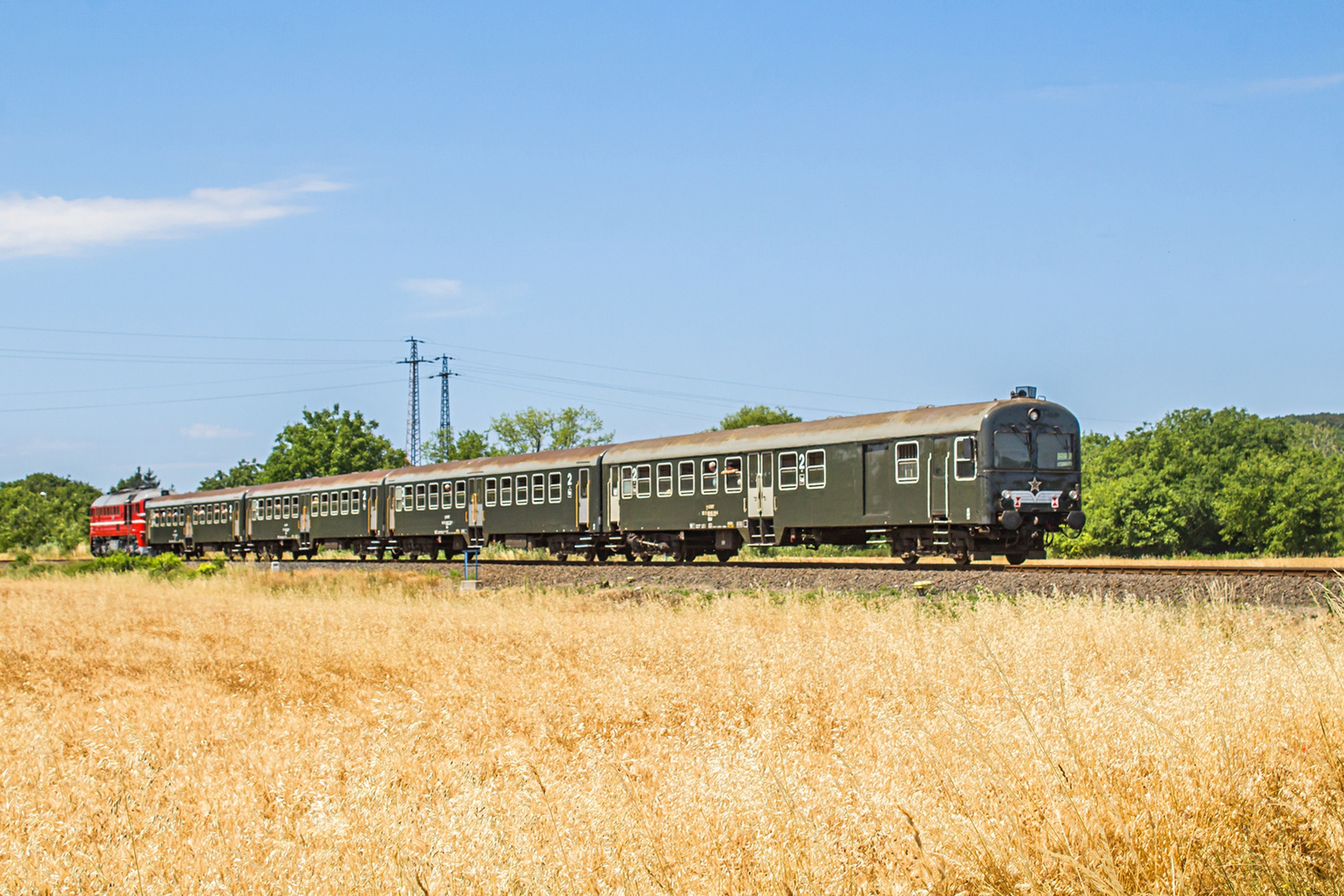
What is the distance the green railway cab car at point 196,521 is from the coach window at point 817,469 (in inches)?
1187

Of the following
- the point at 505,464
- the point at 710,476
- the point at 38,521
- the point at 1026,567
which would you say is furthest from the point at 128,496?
the point at 1026,567

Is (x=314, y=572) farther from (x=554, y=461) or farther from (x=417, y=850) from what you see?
(x=417, y=850)

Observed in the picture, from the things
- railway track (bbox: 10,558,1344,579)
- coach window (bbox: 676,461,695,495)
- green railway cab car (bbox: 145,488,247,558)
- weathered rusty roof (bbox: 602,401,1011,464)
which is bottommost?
railway track (bbox: 10,558,1344,579)

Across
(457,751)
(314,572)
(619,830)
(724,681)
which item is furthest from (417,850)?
(314,572)

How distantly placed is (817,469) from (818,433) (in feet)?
2.45

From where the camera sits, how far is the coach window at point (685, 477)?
85.8 feet

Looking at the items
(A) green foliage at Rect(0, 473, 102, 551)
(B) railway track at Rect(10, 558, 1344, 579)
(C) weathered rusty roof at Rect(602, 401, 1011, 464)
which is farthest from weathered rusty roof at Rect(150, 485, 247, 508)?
(C) weathered rusty roof at Rect(602, 401, 1011, 464)

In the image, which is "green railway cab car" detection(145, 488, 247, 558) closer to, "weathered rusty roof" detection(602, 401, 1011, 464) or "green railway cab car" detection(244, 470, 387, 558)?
"green railway cab car" detection(244, 470, 387, 558)

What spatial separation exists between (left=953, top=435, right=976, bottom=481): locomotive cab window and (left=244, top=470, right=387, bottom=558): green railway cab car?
22.6 m

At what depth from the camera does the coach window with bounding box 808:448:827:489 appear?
2292cm

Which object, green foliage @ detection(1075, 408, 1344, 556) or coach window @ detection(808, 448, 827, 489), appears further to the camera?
green foliage @ detection(1075, 408, 1344, 556)

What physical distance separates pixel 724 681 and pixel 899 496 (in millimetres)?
13184

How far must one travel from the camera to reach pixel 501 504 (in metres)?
32.4

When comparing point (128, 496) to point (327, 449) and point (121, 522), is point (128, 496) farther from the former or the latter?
point (327, 449)
